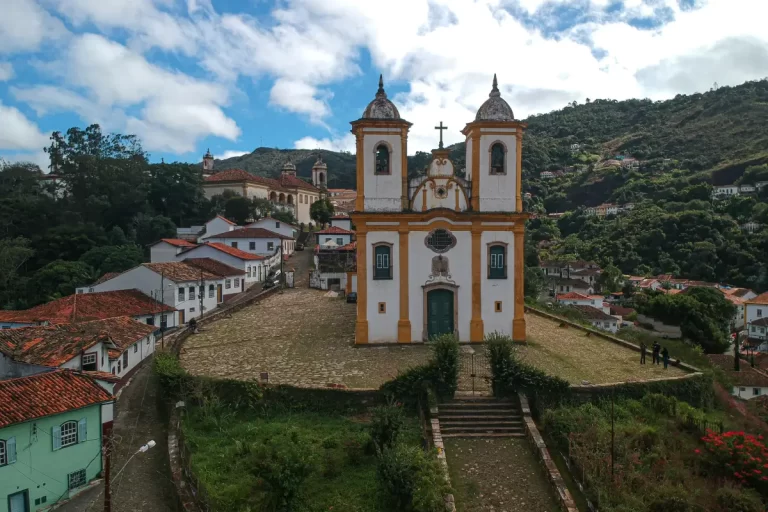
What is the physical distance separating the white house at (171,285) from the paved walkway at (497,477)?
20.5 m

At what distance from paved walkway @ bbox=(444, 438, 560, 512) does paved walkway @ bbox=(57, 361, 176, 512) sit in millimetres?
5972

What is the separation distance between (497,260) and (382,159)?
5632 mm

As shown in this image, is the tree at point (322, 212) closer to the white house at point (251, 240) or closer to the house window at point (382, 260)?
the white house at point (251, 240)

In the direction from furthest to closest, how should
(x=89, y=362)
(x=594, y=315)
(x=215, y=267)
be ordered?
(x=594, y=315), (x=215, y=267), (x=89, y=362)

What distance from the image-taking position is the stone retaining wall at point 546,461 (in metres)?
9.68

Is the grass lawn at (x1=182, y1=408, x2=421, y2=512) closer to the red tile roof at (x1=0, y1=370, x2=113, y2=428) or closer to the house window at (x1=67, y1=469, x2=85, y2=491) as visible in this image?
the red tile roof at (x1=0, y1=370, x2=113, y2=428)

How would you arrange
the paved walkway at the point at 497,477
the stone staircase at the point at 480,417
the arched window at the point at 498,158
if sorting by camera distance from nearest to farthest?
the paved walkway at the point at 497,477, the stone staircase at the point at 480,417, the arched window at the point at 498,158

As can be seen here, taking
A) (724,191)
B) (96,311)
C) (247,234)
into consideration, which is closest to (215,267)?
(96,311)

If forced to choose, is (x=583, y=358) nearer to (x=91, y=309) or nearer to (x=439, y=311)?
(x=439, y=311)

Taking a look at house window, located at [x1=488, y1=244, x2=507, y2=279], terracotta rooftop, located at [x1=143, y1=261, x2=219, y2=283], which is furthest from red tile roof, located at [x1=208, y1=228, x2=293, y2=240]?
house window, located at [x1=488, y1=244, x2=507, y2=279]

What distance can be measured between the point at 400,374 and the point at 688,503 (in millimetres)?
6744

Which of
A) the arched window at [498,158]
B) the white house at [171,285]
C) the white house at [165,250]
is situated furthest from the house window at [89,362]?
the white house at [165,250]

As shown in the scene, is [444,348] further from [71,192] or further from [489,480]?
[71,192]

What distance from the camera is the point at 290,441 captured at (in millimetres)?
11031
